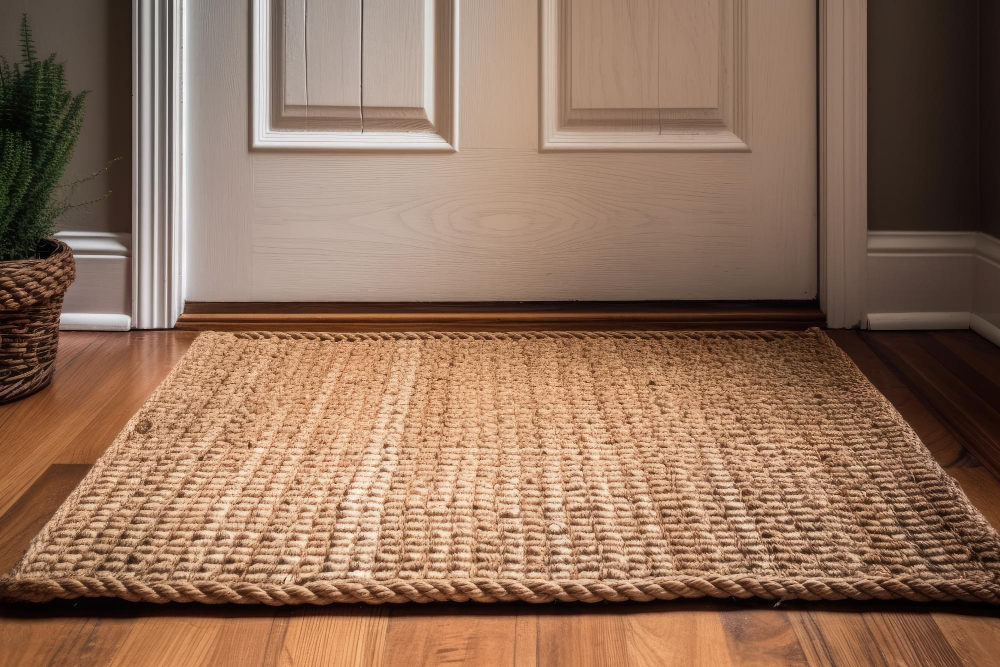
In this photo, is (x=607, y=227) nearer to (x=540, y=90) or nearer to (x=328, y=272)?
(x=540, y=90)

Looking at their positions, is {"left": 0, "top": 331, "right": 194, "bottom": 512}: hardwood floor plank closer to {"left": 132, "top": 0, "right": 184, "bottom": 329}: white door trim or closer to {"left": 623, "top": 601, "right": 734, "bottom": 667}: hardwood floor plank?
{"left": 132, "top": 0, "right": 184, "bottom": 329}: white door trim

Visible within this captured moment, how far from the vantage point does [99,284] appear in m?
1.62

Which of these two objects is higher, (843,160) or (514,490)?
(843,160)

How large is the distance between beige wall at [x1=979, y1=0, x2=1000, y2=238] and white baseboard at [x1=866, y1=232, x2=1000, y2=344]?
6 cm

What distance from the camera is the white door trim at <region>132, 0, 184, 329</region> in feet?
5.09

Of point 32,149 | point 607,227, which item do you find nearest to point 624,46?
point 607,227

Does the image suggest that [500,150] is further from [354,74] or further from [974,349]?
[974,349]

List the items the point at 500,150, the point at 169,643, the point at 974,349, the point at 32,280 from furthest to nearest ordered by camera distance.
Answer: the point at 500,150, the point at 974,349, the point at 32,280, the point at 169,643

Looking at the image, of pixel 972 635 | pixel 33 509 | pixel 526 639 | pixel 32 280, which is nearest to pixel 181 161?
pixel 32 280

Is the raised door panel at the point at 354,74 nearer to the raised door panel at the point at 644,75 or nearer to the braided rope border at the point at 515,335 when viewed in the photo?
the raised door panel at the point at 644,75

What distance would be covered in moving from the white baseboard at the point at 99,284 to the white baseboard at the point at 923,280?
1.31 meters

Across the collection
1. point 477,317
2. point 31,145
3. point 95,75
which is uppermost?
point 95,75

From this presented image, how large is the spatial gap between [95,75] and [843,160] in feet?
4.24

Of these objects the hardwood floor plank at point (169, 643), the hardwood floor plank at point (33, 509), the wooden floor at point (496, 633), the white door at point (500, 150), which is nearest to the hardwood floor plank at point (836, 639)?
the wooden floor at point (496, 633)
